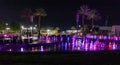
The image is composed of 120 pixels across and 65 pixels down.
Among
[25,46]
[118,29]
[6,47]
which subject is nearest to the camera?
[6,47]

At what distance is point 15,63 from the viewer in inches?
867

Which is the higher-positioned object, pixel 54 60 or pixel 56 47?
pixel 54 60

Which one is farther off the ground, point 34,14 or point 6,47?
point 34,14

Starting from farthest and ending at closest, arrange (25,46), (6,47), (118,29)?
(118,29) < (25,46) < (6,47)

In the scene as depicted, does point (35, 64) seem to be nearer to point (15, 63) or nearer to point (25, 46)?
point (15, 63)

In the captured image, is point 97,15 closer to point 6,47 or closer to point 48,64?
point 6,47

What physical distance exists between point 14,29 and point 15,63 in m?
105

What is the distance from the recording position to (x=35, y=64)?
2170cm

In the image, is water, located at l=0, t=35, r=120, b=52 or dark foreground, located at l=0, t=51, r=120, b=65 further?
water, located at l=0, t=35, r=120, b=52

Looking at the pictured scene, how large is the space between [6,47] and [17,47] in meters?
2.50

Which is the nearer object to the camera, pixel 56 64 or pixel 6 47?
pixel 56 64

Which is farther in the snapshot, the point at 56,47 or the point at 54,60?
the point at 56,47

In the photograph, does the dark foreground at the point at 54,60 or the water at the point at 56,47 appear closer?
the dark foreground at the point at 54,60

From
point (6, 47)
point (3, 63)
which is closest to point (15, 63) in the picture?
point (3, 63)
